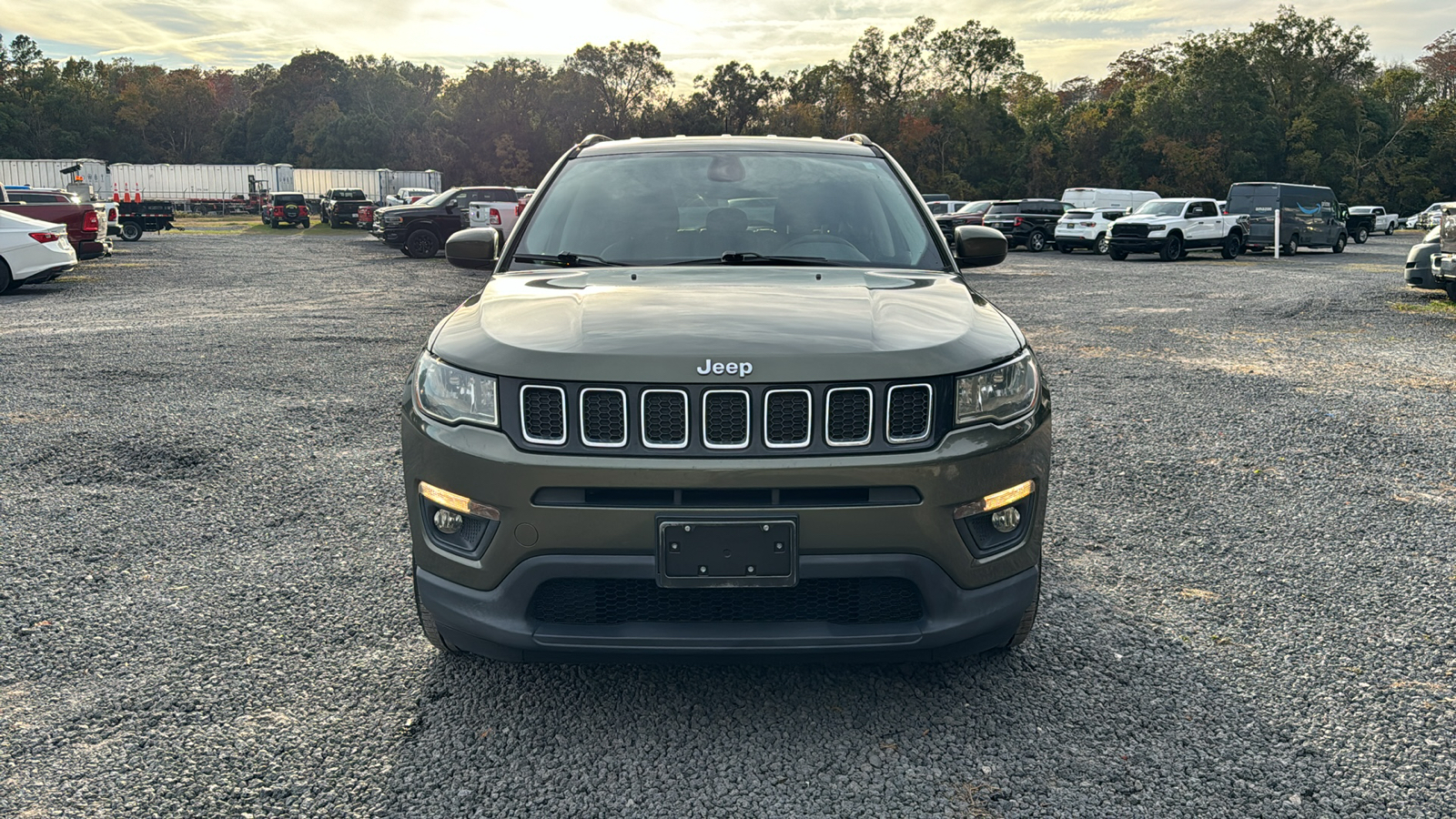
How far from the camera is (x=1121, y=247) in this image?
28875 mm

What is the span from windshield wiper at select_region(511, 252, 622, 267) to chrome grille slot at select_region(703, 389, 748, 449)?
133cm

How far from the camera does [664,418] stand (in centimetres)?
269

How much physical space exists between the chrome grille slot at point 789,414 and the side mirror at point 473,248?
213 cm

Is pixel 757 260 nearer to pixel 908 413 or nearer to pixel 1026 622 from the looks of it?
pixel 908 413

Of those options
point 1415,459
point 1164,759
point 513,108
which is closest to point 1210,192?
point 513,108

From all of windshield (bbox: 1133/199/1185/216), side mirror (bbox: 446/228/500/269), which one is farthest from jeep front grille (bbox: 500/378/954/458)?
windshield (bbox: 1133/199/1185/216)

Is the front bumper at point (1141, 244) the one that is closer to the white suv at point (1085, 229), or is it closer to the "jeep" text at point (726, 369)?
the white suv at point (1085, 229)

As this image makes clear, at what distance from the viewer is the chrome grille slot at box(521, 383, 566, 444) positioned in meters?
2.72

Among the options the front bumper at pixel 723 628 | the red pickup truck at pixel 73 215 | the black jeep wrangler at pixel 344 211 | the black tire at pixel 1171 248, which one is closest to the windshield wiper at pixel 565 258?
the front bumper at pixel 723 628

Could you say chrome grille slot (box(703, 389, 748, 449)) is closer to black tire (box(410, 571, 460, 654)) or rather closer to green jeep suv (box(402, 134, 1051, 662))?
green jeep suv (box(402, 134, 1051, 662))

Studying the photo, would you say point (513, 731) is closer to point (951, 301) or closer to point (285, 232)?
point (951, 301)

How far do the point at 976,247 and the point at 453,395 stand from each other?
2.42m

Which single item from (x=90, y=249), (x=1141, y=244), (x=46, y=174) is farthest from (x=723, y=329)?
(x=46, y=174)

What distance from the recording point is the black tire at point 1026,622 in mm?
3043
